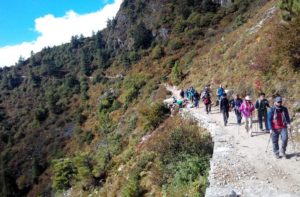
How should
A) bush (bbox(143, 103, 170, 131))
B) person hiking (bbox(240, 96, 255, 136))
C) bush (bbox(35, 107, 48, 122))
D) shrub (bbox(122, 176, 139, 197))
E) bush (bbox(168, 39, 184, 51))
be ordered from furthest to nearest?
bush (bbox(35, 107, 48, 122)) < bush (bbox(168, 39, 184, 51)) < bush (bbox(143, 103, 170, 131)) < shrub (bbox(122, 176, 139, 197)) < person hiking (bbox(240, 96, 255, 136))

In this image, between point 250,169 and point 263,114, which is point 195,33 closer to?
point 263,114

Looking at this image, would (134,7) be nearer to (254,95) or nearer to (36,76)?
(36,76)

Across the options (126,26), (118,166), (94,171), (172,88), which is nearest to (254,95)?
(118,166)

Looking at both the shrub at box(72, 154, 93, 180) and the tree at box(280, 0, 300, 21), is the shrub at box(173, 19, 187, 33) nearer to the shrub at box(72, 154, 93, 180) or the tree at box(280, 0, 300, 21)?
the shrub at box(72, 154, 93, 180)

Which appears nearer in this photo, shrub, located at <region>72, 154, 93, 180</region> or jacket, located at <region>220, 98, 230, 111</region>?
jacket, located at <region>220, 98, 230, 111</region>

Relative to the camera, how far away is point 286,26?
18828 mm

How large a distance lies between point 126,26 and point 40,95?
31282 millimetres

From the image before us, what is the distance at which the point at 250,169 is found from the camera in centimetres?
1105

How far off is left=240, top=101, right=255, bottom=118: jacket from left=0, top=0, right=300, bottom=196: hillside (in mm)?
1632

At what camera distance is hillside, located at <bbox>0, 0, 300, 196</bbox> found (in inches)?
698

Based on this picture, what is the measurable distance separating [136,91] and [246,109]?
41991 millimetres

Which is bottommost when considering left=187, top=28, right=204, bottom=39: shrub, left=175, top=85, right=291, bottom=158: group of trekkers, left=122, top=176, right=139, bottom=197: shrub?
left=122, top=176, right=139, bottom=197: shrub

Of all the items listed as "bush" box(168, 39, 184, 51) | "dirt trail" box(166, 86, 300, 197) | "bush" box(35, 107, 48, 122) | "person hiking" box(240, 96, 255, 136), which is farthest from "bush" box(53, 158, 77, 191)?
"bush" box(35, 107, 48, 122)

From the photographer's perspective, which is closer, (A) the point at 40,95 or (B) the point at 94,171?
(B) the point at 94,171
